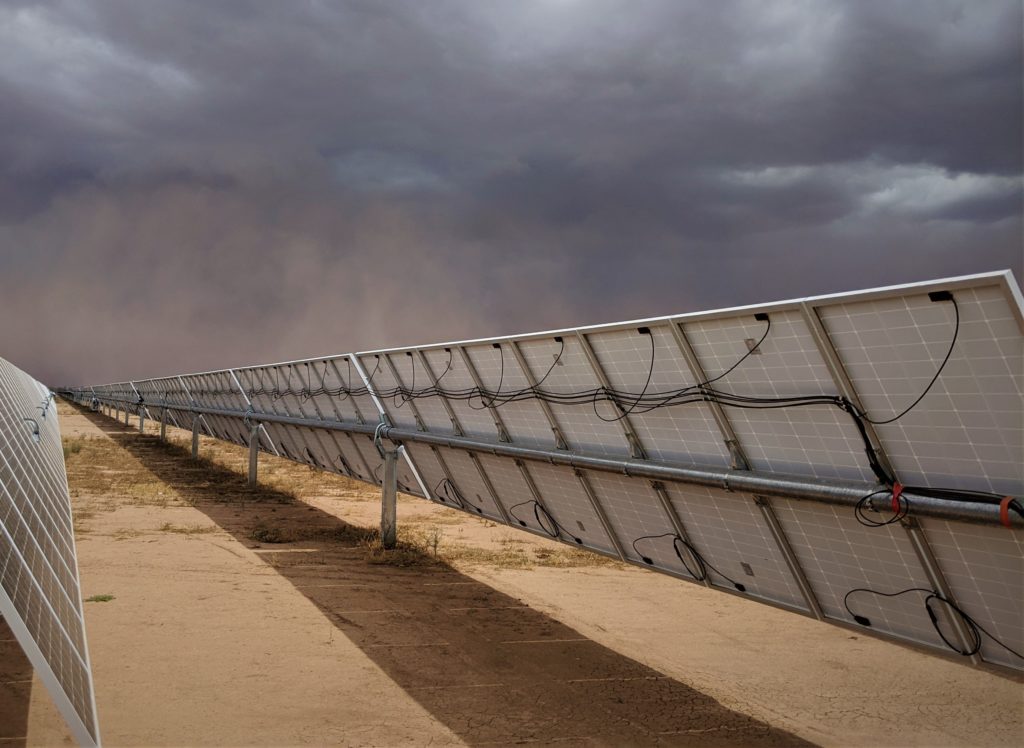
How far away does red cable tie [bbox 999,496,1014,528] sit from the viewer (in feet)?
18.2

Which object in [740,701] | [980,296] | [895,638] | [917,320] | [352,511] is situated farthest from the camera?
[352,511]

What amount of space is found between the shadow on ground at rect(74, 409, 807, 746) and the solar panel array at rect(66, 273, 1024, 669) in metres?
1.34

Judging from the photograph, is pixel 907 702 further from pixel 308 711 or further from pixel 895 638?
pixel 308 711

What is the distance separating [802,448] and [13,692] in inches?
321

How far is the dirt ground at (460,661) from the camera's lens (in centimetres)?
778

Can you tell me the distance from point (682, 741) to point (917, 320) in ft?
14.5

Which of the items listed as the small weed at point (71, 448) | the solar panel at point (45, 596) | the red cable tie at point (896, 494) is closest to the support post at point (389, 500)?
the solar panel at point (45, 596)

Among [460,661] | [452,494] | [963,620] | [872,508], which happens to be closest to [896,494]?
[872,508]

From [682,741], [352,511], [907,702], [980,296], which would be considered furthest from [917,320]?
[352,511]

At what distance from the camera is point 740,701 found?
8688mm

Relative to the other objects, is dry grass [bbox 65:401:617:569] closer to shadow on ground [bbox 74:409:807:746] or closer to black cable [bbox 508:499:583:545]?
shadow on ground [bbox 74:409:807:746]

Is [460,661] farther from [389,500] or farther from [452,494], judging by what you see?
[389,500]

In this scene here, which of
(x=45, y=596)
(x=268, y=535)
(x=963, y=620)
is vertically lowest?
(x=963, y=620)

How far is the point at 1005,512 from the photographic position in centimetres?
556
